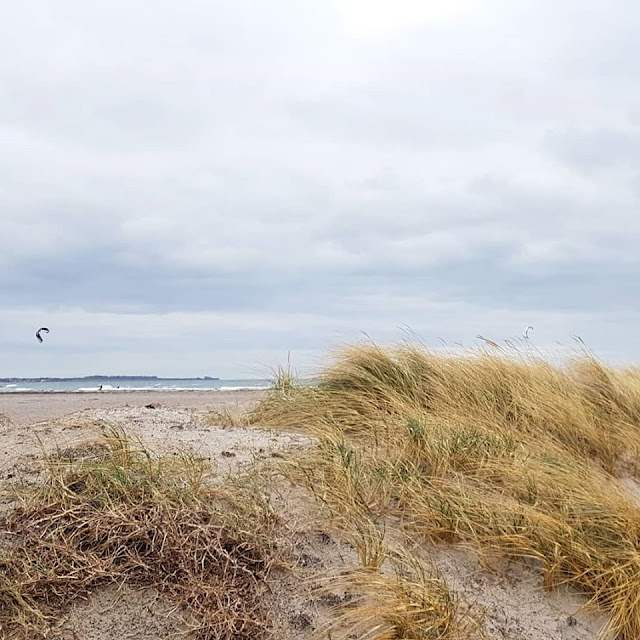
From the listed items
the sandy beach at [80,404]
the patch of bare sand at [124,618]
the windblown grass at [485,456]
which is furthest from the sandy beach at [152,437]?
the sandy beach at [80,404]

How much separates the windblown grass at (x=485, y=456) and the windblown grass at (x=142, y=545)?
53 cm

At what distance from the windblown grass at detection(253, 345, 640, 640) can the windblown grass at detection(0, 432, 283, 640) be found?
53 centimetres

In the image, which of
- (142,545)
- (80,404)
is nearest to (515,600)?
(142,545)

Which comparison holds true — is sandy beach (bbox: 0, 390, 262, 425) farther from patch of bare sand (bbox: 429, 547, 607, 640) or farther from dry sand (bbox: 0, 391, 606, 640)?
patch of bare sand (bbox: 429, 547, 607, 640)

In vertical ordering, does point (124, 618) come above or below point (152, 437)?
below

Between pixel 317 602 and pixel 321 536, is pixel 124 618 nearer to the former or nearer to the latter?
pixel 317 602

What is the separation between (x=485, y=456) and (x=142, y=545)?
216 centimetres

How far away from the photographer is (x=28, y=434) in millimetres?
4988

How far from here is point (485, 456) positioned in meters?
4.23

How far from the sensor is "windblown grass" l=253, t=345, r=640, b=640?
11.2 feet

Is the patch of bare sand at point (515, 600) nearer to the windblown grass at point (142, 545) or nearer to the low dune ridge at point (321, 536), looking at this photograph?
the low dune ridge at point (321, 536)

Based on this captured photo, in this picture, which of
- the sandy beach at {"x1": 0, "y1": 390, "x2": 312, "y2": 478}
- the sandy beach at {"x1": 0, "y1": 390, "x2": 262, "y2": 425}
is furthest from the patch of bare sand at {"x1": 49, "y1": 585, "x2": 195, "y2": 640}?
the sandy beach at {"x1": 0, "y1": 390, "x2": 262, "y2": 425}

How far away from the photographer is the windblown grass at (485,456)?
340 centimetres

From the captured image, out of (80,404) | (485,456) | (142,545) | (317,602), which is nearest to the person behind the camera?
(317,602)
